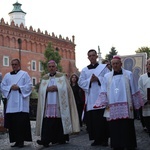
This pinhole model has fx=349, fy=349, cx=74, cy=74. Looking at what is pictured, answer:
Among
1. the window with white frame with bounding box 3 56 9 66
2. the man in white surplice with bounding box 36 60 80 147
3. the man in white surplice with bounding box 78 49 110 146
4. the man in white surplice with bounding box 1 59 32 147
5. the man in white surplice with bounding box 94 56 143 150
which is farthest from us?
the window with white frame with bounding box 3 56 9 66

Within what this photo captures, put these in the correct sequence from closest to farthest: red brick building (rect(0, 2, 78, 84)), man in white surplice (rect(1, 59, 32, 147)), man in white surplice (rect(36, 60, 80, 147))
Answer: man in white surplice (rect(36, 60, 80, 147))
man in white surplice (rect(1, 59, 32, 147))
red brick building (rect(0, 2, 78, 84))

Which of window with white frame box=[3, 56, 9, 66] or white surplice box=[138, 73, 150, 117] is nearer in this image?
white surplice box=[138, 73, 150, 117]

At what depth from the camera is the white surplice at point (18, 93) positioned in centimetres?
753

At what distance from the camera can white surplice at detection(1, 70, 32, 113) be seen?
7527 millimetres

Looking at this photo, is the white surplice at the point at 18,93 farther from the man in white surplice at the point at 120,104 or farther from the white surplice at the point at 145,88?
the white surplice at the point at 145,88

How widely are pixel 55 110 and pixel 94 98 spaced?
0.86m

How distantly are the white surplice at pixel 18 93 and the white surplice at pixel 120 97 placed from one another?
1881 mm

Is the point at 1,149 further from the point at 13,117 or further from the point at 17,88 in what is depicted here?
the point at 17,88

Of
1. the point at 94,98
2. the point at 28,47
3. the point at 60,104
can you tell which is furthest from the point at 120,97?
the point at 28,47

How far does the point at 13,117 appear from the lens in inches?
299

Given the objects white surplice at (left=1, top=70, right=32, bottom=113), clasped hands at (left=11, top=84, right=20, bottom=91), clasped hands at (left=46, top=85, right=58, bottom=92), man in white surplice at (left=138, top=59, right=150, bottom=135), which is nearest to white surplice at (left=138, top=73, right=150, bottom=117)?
man in white surplice at (left=138, top=59, right=150, bottom=135)

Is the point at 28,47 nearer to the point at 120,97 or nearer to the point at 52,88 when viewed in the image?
the point at 52,88

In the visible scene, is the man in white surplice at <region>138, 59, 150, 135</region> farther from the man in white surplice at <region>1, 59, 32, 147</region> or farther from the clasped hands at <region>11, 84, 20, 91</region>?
the clasped hands at <region>11, 84, 20, 91</region>

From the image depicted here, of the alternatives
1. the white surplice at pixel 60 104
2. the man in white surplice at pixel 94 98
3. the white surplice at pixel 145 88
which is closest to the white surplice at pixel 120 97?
the man in white surplice at pixel 94 98
